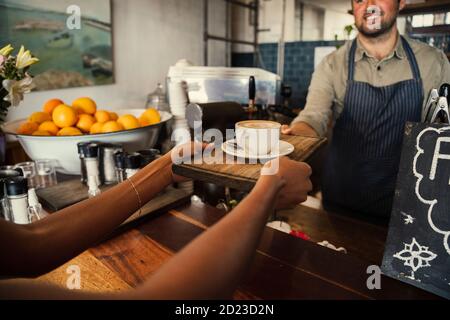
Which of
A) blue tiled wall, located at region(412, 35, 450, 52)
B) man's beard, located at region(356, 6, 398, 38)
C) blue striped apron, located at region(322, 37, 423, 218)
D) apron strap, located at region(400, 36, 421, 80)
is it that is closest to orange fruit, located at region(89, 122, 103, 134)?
blue striped apron, located at region(322, 37, 423, 218)

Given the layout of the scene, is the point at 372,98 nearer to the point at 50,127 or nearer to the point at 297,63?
the point at 50,127

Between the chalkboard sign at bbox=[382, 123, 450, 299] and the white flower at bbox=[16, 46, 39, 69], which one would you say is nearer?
the chalkboard sign at bbox=[382, 123, 450, 299]

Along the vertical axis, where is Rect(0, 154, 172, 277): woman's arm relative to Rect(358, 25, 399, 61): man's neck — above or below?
below

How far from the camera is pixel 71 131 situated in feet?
5.12

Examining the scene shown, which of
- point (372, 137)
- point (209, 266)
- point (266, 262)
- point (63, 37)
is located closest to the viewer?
point (209, 266)

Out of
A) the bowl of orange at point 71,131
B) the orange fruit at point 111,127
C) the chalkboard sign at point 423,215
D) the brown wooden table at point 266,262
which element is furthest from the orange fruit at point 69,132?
the chalkboard sign at point 423,215

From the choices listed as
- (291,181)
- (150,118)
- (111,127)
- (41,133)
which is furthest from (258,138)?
(41,133)

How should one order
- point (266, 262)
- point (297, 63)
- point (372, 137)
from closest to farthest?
1. point (266, 262)
2. point (372, 137)
3. point (297, 63)

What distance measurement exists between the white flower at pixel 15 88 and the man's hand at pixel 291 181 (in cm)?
102

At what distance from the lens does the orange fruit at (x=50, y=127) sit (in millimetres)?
1594

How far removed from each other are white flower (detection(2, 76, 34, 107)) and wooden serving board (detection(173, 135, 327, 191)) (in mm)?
767

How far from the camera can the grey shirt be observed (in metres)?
1.94

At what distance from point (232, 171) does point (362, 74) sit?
155cm

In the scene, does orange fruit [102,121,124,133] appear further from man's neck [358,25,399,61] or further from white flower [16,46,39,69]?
man's neck [358,25,399,61]
